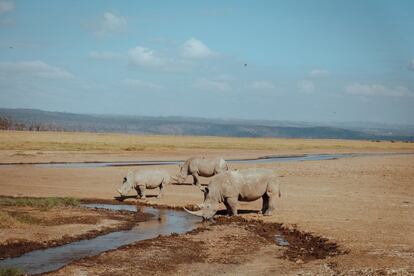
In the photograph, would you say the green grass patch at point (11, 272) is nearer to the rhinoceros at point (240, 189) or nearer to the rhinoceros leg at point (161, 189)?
the rhinoceros at point (240, 189)

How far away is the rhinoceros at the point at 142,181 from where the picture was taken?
2627 centimetres

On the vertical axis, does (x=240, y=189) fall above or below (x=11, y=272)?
above

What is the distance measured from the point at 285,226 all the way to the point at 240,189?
289cm

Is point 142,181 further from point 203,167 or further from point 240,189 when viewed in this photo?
point 240,189

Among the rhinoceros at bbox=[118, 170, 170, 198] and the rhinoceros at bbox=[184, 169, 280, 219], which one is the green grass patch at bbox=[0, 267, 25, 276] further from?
the rhinoceros at bbox=[118, 170, 170, 198]

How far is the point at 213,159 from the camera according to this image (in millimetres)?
32406

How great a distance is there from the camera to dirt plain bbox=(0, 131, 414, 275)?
44.5ft

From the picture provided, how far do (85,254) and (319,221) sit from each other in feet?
29.3

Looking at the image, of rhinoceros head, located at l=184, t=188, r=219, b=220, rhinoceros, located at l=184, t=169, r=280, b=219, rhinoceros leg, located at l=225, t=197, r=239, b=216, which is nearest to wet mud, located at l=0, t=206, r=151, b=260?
rhinoceros head, located at l=184, t=188, r=219, b=220

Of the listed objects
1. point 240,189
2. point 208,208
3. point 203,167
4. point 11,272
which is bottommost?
point 11,272

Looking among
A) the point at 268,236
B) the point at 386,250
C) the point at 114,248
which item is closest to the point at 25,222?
the point at 114,248

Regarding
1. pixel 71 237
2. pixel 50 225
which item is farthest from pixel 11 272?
pixel 50 225

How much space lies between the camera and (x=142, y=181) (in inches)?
1040

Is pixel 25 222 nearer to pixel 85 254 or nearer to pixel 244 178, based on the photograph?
pixel 85 254
